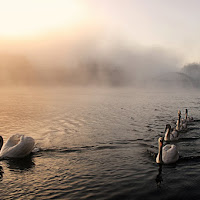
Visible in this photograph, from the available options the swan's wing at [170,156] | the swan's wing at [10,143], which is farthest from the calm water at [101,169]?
the swan's wing at [10,143]

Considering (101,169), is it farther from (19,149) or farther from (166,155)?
(19,149)

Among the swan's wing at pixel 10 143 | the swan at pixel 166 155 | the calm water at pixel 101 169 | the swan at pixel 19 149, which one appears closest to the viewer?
the calm water at pixel 101 169

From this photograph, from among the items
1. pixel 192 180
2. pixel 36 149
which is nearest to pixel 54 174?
pixel 36 149

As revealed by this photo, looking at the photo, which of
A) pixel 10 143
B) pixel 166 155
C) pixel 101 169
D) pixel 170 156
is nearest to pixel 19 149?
pixel 10 143

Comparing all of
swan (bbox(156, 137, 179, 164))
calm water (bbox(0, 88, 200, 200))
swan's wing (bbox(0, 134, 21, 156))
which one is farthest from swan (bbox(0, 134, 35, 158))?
swan (bbox(156, 137, 179, 164))

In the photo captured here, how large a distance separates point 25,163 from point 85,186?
17.4ft

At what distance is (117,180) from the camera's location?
1291 cm

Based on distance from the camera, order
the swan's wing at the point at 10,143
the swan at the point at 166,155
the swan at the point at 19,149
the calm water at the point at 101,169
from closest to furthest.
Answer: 1. the calm water at the point at 101,169
2. the swan at the point at 166,155
3. the swan at the point at 19,149
4. the swan's wing at the point at 10,143

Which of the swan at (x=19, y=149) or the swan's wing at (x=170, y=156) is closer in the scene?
the swan's wing at (x=170, y=156)

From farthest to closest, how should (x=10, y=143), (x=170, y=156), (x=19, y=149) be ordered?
(x=10, y=143), (x=19, y=149), (x=170, y=156)

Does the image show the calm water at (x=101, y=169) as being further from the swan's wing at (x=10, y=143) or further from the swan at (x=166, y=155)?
the swan's wing at (x=10, y=143)

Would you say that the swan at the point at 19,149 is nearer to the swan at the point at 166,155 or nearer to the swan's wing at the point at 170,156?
the swan at the point at 166,155

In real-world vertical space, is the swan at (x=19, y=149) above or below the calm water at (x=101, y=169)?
above

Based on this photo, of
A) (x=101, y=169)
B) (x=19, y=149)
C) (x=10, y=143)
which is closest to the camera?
(x=101, y=169)
